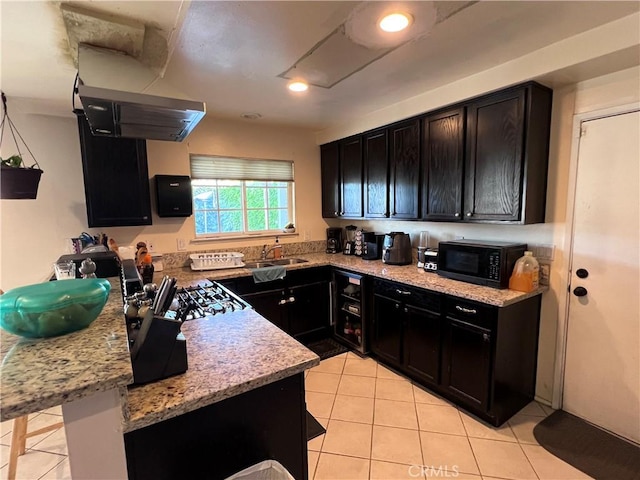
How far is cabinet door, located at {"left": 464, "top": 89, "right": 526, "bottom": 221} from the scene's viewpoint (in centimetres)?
216

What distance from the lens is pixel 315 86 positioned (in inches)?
97.3

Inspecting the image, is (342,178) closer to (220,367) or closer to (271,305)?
(271,305)

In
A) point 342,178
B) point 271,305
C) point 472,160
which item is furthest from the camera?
point 342,178

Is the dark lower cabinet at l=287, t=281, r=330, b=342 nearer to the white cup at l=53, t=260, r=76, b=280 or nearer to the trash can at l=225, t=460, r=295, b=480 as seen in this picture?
the white cup at l=53, t=260, r=76, b=280

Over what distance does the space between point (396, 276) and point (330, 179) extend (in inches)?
68.2

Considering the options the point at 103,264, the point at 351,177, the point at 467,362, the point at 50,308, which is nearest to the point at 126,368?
the point at 50,308

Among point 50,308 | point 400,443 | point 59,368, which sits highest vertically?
point 50,308

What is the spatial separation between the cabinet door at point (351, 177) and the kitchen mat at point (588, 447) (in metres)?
2.43

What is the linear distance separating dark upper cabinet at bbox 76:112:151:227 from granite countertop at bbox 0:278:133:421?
6.61ft

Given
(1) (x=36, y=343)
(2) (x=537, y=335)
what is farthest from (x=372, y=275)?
(1) (x=36, y=343)

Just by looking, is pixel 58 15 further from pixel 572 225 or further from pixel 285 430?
pixel 572 225

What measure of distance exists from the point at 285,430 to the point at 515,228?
231 cm

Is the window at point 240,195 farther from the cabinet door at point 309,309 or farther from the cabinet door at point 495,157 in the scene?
the cabinet door at point 495,157
